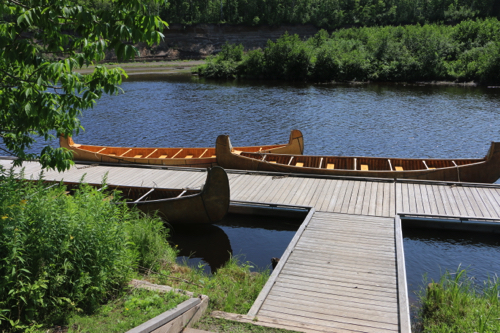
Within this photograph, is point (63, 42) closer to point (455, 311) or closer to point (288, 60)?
point (455, 311)

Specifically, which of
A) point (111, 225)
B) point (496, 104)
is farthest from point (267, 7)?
point (111, 225)

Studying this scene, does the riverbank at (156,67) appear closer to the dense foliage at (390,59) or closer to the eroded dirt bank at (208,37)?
the eroded dirt bank at (208,37)

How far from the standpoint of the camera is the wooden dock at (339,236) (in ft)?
21.1

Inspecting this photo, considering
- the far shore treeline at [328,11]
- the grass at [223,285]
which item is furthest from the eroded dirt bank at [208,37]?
the grass at [223,285]

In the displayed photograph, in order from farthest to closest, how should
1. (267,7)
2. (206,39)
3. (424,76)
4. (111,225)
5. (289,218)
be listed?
1. (267,7)
2. (206,39)
3. (424,76)
4. (289,218)
5. (111,225)

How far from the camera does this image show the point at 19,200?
5246 millimetres

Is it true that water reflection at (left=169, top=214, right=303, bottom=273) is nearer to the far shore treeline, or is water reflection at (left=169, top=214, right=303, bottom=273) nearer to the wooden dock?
the wooden dock

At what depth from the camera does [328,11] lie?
85875mm

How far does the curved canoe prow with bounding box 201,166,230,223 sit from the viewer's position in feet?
35.9

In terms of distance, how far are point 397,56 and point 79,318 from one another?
51491 millimetres

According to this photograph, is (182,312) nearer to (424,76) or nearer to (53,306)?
(53,306)

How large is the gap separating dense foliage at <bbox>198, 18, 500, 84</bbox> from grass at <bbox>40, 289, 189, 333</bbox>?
4793 cm

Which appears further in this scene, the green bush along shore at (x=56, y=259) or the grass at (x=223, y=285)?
the grass at (x=223, y=285)

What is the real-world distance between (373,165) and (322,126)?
12844 mm
